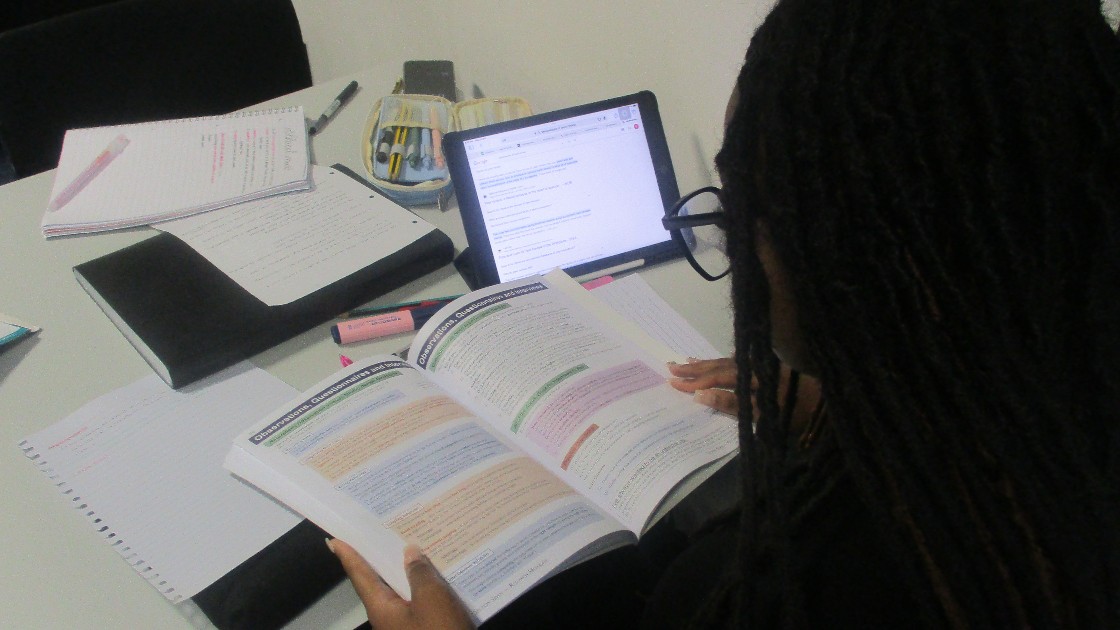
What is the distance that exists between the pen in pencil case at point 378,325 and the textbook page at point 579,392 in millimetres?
Answer: 59

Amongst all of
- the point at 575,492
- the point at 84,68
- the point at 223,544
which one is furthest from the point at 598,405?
the point at 84,68

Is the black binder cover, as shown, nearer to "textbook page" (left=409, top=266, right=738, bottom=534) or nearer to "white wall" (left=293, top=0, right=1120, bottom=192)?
"textbook page" (left=409, top=266, right=738, bottom=534)

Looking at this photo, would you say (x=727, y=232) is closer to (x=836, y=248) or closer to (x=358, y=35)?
(x=836, y=248)

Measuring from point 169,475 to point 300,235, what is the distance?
379 millimetres

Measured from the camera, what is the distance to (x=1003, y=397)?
429 mm

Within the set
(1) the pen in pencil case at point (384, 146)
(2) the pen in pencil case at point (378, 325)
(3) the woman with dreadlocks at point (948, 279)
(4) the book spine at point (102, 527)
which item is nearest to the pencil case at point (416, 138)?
(1) the pen in pencil case at point (384, 146)

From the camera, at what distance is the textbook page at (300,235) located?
0.90m

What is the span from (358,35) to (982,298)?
1.81m

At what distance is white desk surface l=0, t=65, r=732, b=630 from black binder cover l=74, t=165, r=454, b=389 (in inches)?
1.1

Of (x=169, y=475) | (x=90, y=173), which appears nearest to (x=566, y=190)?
(x=169, y=475)

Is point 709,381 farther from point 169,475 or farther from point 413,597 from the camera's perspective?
point 169,475

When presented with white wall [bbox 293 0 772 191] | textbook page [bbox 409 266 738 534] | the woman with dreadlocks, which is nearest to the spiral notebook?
white wall [bbox 293 0 772 191]

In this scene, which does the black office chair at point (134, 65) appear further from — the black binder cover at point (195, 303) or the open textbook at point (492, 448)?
the open textbook at point (492, 448)

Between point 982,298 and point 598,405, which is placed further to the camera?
point 598,405
